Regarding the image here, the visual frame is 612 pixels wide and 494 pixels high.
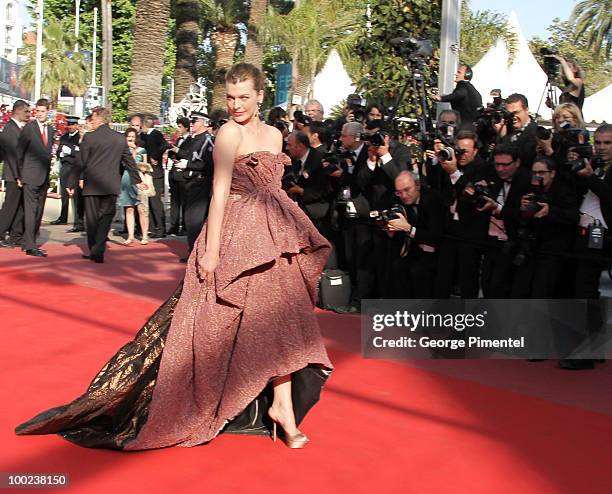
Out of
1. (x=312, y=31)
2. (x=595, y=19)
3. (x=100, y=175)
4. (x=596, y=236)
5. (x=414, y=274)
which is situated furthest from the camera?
(x=595, y=19)

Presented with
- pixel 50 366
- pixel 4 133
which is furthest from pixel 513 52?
pixel 50 366

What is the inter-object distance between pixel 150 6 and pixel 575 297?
1448 cm

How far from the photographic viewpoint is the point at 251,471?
15.2ft

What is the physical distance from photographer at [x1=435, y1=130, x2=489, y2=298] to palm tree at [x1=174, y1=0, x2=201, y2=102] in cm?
1714

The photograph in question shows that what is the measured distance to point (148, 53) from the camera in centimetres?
1991

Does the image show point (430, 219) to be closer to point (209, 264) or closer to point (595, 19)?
point (209, 264)

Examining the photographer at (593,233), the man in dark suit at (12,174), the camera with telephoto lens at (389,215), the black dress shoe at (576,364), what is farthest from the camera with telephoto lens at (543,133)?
the man in dark suit at (12,174)

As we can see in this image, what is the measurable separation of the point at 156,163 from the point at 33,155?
311 centimetres

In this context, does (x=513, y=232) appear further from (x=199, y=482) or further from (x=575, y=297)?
(x=199, y=482)

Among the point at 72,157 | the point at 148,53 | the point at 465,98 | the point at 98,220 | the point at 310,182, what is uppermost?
the point at 148,53

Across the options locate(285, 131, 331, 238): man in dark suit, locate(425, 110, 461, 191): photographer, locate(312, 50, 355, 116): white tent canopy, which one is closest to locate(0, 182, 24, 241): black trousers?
locate(285, 131, 331, 238): man in dark suit

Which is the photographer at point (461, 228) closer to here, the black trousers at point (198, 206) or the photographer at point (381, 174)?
the photographer at point (381, 174)

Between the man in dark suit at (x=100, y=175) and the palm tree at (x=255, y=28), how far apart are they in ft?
43.2

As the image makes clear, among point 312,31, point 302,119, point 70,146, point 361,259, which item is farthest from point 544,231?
point 312,31
